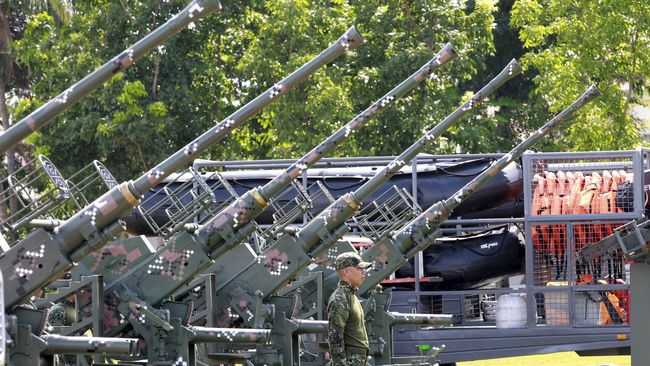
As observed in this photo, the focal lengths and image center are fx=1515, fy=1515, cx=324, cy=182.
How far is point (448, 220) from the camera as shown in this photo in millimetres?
18297

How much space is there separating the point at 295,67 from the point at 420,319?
449 inches

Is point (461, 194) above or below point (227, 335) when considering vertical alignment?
above

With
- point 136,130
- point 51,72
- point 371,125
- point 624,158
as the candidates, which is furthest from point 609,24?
point 51,72

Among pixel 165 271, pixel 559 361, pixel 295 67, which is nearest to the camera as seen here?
pixel 165 271

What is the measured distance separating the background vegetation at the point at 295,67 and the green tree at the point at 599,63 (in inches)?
1.0

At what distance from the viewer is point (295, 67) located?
27.1 metres

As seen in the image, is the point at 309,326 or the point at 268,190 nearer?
the point at 268,190

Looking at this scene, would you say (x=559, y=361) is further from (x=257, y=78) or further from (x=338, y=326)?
(x=338, y=326)

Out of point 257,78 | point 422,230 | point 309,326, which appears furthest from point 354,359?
point 257,78

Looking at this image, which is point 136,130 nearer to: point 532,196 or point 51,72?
point 51,72

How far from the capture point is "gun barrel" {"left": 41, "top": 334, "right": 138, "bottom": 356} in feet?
36.1

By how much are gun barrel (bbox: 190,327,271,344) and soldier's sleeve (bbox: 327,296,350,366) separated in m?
1.71

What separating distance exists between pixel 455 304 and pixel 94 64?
1247 cm

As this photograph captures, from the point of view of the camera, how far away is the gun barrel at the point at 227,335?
43.4 ft
